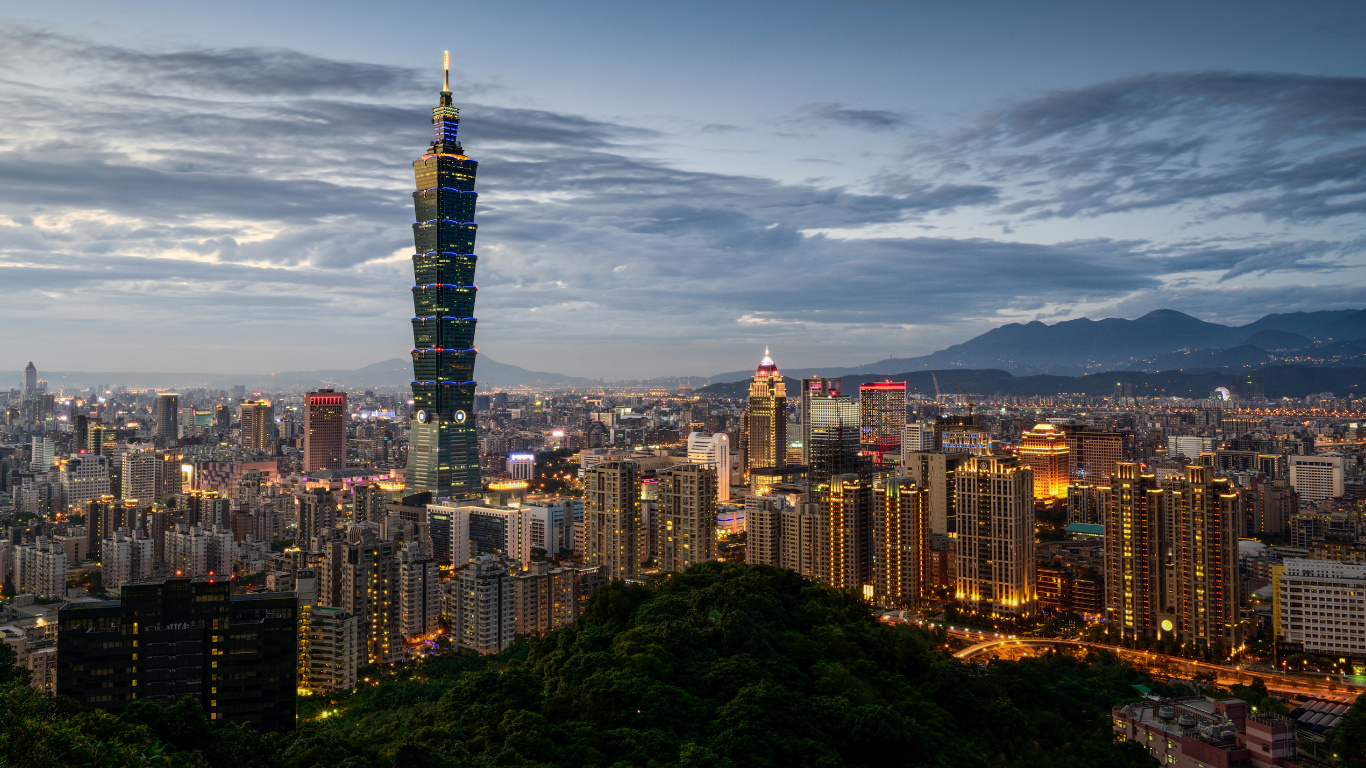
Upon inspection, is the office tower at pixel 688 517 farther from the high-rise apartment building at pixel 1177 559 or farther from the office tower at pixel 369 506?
the office tower at pixel 369 506

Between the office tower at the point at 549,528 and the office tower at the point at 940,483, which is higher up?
the office tower at the point at 940,483

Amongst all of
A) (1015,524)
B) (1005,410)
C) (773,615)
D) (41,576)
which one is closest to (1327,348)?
(1005,410)

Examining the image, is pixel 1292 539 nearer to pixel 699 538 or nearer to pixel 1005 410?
pixel 699 538

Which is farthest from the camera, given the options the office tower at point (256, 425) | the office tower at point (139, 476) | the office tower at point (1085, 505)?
the office tower at point (256, 425)

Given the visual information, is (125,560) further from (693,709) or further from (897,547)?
(693,709)

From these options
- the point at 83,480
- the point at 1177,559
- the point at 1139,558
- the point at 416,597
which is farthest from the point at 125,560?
the point at 1177,559

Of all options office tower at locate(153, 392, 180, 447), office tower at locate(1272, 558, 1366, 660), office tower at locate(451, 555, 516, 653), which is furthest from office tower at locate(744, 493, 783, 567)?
office tower at locate(153, 392, 180, 447)

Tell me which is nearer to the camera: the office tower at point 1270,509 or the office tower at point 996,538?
the office tower at point 996,538

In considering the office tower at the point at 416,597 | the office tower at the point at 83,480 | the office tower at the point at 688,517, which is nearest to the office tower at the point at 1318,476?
the office tower at the point at 688,517
